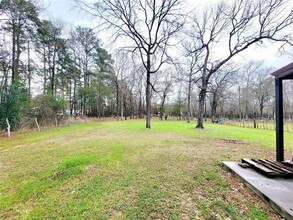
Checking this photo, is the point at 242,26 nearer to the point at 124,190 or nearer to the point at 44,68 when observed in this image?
the point at 124,190

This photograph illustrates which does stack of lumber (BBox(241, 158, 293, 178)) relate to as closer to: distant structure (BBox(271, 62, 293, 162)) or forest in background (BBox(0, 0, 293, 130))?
distant structure (BBox(271, 62, 293, 162))

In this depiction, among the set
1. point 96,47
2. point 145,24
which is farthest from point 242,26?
point 96,47

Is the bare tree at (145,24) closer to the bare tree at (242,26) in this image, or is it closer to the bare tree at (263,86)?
the bare tree at (242,26)

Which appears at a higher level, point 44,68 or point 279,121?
point 44,68

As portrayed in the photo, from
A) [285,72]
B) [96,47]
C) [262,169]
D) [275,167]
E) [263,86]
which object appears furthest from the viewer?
[263,86]

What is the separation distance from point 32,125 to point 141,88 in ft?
73.0

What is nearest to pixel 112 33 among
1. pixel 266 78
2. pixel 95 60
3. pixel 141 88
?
pixel 95 60

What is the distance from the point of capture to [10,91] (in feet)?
33.4

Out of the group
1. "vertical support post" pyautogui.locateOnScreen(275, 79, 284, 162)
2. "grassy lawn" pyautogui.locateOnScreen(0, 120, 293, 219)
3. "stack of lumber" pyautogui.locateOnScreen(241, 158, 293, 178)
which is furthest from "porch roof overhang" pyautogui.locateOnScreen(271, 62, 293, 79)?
"grassy lawn" pyautogui.locateOnScreen(0, 120, 293, 219)

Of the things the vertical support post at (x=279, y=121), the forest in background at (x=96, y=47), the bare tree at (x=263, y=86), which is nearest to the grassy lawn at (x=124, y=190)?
the vertical support post at (x=279, y=121)

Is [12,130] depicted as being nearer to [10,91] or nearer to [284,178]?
[10,91]

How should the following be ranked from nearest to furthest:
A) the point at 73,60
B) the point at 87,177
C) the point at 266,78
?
the point at 87,177 < the point at 73,60 < the point at 266,78

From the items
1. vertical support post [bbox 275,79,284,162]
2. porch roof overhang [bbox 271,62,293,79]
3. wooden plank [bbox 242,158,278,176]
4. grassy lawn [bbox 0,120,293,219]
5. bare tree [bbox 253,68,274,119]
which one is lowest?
grassy lawn [bbox 0,120,293,219]

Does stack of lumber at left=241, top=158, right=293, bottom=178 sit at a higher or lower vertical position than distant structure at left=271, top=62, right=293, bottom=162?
lower
